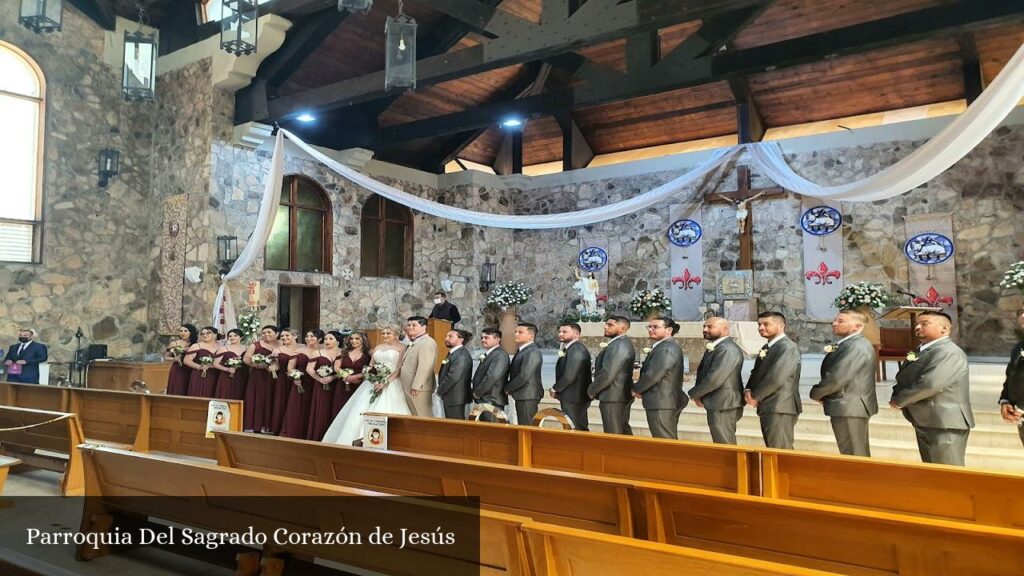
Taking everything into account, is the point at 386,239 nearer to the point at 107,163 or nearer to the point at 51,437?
the point at 107,163

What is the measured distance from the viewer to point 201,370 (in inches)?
298

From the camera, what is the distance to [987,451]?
18.7 feet

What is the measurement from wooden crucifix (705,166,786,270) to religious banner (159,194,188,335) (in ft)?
30.4

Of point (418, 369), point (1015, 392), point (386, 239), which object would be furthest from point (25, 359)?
point (1015, 392)

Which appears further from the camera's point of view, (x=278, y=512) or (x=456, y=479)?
(x=456, y=479)

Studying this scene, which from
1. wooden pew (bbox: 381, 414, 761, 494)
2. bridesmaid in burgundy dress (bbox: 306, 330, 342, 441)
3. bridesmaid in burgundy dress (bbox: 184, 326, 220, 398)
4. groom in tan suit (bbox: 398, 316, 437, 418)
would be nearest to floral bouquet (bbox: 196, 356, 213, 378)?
bridesmaid in burgundy dress (bbox: 184, 326, 220, 398)

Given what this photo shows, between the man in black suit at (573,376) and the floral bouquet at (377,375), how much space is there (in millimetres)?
1566

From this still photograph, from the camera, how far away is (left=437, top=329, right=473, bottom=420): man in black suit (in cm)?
646

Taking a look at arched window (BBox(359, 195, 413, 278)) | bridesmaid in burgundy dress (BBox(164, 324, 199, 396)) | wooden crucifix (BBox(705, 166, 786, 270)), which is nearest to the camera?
bridesmaid in burgundy dress (BBox(164, 324, 199, 396))

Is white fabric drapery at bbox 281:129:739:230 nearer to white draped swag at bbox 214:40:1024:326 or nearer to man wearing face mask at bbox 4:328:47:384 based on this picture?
white draped swag at bbox 214:40:1024:326

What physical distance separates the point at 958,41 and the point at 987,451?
784cm

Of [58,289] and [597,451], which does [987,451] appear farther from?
[58,289]

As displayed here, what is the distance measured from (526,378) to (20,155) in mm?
8759

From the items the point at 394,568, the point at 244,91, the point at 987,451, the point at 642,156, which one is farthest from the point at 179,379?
the point at 642,156
